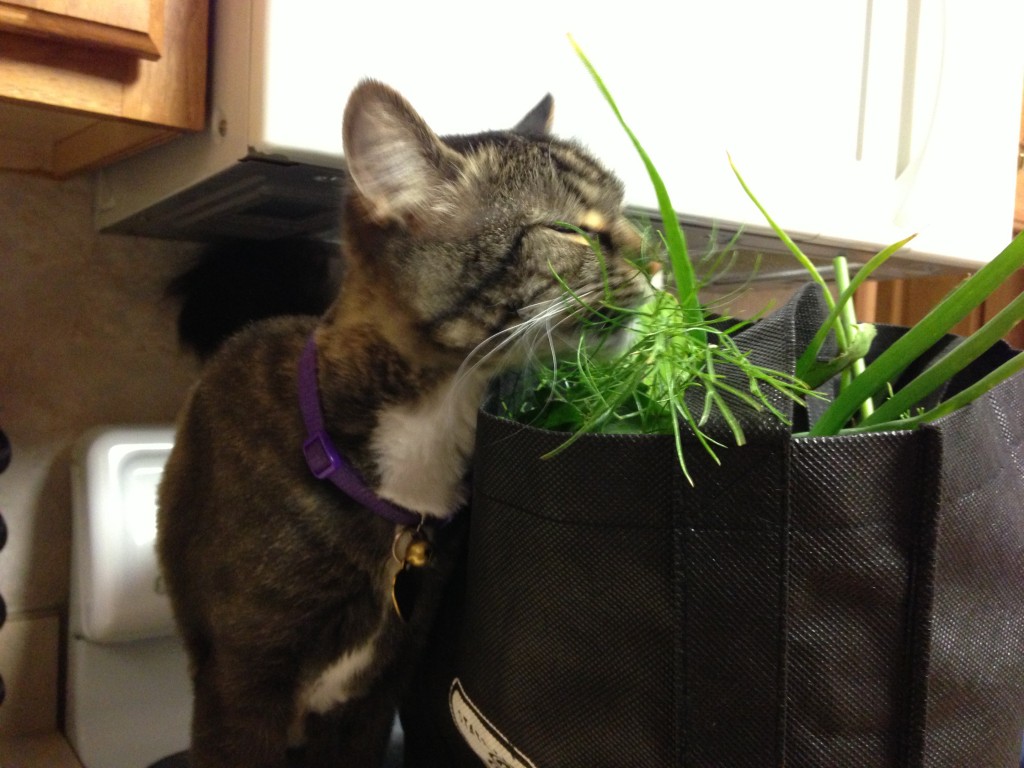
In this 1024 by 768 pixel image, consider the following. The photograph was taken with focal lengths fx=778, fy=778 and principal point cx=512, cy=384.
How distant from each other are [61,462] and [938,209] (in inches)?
40.8

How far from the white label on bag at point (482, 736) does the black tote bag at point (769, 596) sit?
0.04ft

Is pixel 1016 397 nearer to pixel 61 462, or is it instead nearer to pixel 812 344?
pixel 812 344

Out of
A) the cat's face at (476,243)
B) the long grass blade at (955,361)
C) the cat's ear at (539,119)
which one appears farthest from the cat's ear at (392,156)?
the long grass blade at (955,361)

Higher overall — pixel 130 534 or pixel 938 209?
pixel 938 209

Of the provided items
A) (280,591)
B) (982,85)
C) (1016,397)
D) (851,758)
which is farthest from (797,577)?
(982,85)

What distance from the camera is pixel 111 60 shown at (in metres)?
0.53

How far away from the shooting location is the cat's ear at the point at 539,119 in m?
0.65

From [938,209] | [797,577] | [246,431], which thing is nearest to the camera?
[797,577]

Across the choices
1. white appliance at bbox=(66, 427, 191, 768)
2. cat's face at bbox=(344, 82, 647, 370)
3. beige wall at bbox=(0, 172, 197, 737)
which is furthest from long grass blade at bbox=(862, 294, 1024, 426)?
beige wall at bbox=(0, 172, 197, 737)

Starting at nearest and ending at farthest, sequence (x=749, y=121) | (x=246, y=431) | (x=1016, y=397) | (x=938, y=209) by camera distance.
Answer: (x=1016, y=397), (x=246, y=431), (x=749, y=121), (x=938, y=209)

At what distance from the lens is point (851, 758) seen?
0.39 meters

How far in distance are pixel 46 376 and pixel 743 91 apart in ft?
2.68

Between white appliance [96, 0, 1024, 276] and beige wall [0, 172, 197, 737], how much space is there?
2.3 inches

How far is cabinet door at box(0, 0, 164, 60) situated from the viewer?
0.47m
